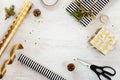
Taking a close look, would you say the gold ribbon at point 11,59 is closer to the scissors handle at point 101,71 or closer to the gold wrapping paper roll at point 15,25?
the gold wrapping paper roll at point 15,25

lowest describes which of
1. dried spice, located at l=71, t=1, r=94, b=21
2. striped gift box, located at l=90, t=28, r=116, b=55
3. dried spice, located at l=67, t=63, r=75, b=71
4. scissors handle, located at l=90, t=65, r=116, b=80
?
dried spice, located at l=67, t=63, r=75, b=71

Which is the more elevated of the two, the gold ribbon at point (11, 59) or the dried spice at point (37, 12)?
the dried spice at point (37, 12)

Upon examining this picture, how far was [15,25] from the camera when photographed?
276 cm

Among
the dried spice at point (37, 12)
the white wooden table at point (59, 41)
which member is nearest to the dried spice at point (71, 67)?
the white wooden table at point (59, 41)

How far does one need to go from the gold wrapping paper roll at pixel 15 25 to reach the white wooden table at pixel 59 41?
0.9 inches

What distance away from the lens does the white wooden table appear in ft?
9.12

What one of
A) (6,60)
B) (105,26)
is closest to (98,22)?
(105,26)

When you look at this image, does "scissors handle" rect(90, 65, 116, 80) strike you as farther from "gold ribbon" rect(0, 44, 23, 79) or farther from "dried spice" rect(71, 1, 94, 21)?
"gold ribbon" rect(0, 44, 23, 79)

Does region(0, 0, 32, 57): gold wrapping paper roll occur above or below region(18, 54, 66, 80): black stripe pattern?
above

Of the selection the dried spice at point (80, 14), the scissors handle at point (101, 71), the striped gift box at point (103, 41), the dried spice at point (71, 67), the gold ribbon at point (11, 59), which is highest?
the dried spice at point (80, 14)

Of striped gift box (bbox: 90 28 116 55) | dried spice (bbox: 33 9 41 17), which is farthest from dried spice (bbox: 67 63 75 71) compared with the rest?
dried spice (bbox: 33 9 41 17)

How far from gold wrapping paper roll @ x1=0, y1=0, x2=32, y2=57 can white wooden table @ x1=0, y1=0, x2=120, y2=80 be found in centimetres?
2

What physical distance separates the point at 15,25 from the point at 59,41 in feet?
0.68

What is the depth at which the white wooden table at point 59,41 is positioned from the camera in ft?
9.12
